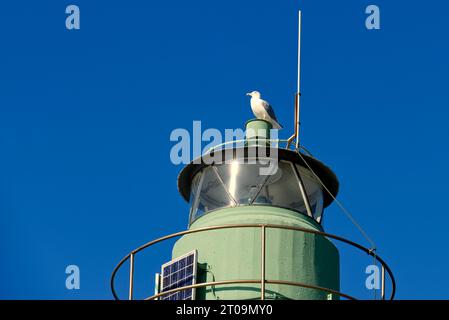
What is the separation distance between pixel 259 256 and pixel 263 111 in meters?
4.02

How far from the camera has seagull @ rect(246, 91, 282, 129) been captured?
1614 inches

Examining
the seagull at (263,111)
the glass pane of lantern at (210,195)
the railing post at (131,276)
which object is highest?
the seagull at (263,111)

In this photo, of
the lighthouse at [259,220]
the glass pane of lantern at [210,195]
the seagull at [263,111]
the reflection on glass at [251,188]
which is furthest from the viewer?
the seagull at [263,111]

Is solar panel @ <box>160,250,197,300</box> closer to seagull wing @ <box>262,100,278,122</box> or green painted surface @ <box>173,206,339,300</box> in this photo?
green painted surface @ <box>173,206,339,300</box>

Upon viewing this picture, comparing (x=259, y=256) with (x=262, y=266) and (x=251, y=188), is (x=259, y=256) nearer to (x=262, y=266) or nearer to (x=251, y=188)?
(x=262, y=266)

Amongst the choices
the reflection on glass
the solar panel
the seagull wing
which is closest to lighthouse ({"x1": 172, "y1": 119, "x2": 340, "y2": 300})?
the reflection on glass

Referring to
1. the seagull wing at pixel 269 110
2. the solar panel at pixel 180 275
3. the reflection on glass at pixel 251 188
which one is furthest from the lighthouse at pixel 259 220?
the seagull wing at pixel 269 110

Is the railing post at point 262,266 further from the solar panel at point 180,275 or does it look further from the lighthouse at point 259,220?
the solar panel at point 180,275

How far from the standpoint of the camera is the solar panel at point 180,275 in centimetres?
3788

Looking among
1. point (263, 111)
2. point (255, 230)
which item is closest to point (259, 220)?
point (255, 230)

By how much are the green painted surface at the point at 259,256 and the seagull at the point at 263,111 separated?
260 centimetres

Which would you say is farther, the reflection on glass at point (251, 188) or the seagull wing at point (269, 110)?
the seagull wing at point (269, 110)
